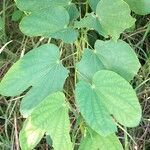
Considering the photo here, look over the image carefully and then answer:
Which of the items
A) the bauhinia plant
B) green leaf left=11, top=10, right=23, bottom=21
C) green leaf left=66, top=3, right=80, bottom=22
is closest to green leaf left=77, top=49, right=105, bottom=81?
the bauhinia plant

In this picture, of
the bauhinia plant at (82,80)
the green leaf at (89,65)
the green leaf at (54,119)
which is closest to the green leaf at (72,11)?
the bauhinia plant at (82,80)

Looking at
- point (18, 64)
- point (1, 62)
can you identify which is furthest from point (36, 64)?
point (1, 62)

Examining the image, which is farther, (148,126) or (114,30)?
(148,126)

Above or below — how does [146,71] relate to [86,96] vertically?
below

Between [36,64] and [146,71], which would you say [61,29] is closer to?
[36,64]

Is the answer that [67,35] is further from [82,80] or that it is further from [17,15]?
[17,15]

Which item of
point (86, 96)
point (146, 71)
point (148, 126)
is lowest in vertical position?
point (148, 126)
